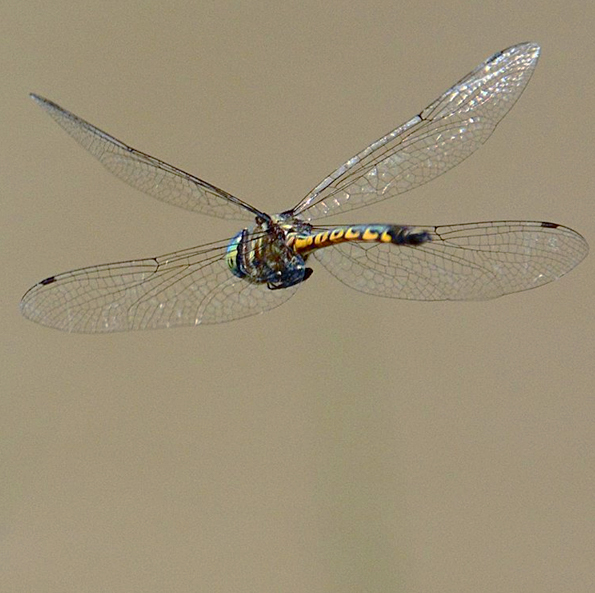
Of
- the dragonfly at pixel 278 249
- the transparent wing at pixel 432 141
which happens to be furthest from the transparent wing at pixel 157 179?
the transparent wing at pixel 432 141

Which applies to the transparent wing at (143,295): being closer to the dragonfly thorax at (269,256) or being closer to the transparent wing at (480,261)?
the dragonfly thorax at (269,256)

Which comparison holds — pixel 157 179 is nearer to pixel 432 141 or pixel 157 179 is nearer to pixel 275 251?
pixel 275 251

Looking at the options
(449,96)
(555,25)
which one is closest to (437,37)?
(555,25)

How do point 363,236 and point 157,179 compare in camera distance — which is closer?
point 363,236

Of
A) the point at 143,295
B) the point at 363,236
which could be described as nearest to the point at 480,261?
the point at 363,236

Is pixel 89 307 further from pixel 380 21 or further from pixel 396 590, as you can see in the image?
pixel 380 21

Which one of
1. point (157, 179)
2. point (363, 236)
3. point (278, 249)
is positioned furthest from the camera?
point (157, 179)
